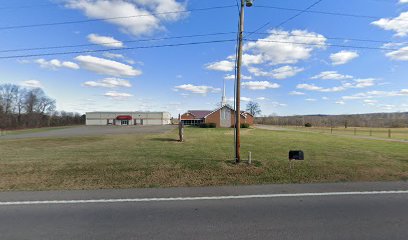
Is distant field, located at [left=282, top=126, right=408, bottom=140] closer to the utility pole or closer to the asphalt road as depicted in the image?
the utility pole

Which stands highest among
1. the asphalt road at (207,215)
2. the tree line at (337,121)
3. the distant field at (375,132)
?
the tree line at (337,121)

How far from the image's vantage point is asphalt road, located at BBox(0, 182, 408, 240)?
12.6ft

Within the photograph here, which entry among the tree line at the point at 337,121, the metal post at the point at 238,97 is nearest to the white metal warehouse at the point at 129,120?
the tree line at the point at 337,121

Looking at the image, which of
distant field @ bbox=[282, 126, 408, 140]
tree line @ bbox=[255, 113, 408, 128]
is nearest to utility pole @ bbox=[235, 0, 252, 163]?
distant field @ bbox=[282, 126, 408, 140]

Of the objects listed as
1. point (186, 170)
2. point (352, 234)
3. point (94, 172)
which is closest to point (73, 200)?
point (94, 172)

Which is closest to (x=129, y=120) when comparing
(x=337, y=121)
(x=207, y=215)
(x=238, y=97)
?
(x=238, y=97)

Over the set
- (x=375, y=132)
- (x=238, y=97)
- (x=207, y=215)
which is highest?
(x=238, y=97)

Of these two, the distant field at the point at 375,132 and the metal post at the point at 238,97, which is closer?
the metal post at the point at 238,97

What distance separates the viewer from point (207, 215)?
4.62 meters

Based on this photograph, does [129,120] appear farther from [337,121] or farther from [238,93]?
[337,121]

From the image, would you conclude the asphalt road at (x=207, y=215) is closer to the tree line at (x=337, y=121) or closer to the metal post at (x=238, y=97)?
the metal post at (x=238, y=97)

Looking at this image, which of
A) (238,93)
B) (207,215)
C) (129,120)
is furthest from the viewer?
(129,120)

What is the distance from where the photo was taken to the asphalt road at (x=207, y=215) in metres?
3.85

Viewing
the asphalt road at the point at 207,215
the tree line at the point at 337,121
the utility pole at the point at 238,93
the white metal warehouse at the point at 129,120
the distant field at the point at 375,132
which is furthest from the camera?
the white metal warehouse at the point at 129,120
